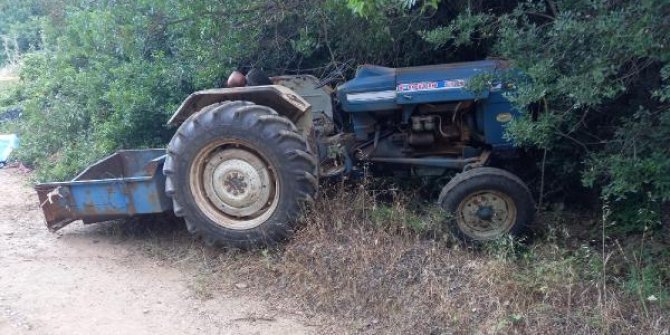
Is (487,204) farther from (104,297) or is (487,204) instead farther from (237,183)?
(104,297)

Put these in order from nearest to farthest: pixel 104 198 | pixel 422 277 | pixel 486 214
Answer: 1. pixel 422 277
2. pixel 486 214
3. pixel 104 198

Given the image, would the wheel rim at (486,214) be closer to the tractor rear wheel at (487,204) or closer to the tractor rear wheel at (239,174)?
the tractor rear wheel at (487,204)

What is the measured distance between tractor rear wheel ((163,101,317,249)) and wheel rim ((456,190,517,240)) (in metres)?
1.25

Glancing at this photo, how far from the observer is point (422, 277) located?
462 centimetres

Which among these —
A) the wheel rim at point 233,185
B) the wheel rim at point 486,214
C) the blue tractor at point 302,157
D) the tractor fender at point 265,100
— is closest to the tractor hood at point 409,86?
the blue tractor at point 302,157

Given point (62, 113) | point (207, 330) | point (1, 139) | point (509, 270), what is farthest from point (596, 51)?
point (1, 139)

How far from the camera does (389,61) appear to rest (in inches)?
286

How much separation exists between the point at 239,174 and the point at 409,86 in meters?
1.69

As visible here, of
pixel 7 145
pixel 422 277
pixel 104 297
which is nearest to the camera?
pixel 422 277

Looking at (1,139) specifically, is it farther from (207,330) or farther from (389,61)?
(207,330)

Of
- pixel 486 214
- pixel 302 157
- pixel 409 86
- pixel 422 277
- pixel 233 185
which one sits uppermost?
pixel 409 86

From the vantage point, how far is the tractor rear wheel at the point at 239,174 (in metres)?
5.38

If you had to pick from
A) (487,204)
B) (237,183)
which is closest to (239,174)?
(237,183)

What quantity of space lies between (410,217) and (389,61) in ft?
8.00
